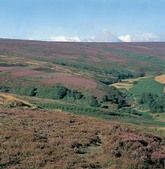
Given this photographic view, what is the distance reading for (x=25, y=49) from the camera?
532 feet

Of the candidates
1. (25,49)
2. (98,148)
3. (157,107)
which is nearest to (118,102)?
(157,107)

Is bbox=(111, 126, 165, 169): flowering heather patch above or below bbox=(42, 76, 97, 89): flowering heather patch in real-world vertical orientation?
above

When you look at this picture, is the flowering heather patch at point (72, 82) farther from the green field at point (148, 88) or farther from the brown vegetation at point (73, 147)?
the brown vegetation at point (73, 147)

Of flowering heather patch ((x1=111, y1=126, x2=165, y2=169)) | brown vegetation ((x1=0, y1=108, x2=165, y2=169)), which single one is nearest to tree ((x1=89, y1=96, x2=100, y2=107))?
brown vegetation ((x1=0, y1=108, x2=165, y2=169))

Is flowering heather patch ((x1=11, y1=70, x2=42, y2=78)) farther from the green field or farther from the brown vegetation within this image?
the brown vegetation

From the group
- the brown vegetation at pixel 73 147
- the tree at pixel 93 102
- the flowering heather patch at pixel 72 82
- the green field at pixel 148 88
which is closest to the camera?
the brown vegetation at pixel 73 147

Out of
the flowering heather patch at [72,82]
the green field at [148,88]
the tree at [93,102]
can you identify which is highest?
the flowering heather patch at [72,82]

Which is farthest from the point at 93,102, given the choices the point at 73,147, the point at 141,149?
the point at 141,149

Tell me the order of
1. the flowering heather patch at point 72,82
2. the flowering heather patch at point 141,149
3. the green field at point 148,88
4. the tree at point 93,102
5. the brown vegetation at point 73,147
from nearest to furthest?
the brown vegetation at point 73,147 → the flowering heather patch at point 141,149 → the tree at point 93,102 → the flowering heather patch at point 72,82 → the green field at point 148,88

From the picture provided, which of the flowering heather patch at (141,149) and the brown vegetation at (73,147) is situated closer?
the brown vegetation at (73,147)

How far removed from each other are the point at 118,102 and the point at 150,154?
4881cm

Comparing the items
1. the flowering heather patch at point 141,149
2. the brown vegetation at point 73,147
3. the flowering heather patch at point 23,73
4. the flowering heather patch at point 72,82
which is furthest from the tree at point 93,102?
the flowering heather patch at point 141,149

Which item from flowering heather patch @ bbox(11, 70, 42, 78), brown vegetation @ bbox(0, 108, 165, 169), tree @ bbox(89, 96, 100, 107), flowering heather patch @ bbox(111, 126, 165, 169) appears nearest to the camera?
brown vegetation @ bbox(0, 108, 165, 169)

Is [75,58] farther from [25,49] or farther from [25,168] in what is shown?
[25,168]
